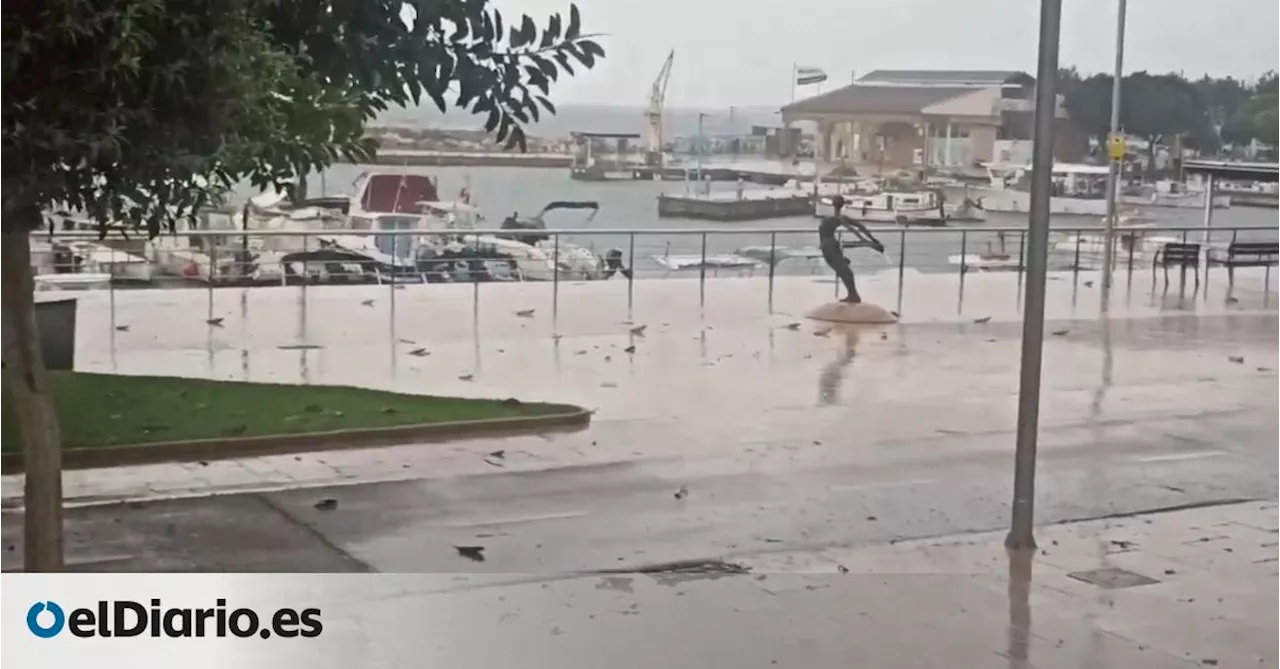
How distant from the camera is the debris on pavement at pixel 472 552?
6.09 meters

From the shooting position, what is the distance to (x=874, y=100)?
36.1 ft

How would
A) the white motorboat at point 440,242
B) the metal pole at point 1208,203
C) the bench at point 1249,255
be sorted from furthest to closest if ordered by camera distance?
the bench at point 1249,255
the metal pole at point 1208,203
the white motorboat at point 440,242

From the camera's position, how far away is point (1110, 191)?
16219 millimetres

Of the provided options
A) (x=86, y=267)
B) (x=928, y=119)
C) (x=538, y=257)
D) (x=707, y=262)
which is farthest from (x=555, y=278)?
(x=86, y=267)

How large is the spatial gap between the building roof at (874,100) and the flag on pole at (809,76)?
5.4 inches

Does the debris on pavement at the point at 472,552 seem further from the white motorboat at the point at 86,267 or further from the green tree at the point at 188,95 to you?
the white motorboat at the point at 86,267

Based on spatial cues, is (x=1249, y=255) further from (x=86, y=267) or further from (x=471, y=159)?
(x=471, y=159)

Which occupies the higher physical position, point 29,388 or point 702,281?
point 29,388

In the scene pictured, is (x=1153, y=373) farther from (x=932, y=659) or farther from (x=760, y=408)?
(x=932, y=659)

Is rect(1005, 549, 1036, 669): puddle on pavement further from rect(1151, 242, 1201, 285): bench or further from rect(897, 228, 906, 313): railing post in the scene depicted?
rect(1151, 242, 1201, 285): bench

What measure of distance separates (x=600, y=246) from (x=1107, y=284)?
571cm

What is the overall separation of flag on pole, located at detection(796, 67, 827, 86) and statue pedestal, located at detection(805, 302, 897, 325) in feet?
13.1

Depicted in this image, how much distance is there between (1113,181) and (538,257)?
6.01m

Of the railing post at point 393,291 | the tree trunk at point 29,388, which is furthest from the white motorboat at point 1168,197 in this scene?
the tree trunk at point 29,388
